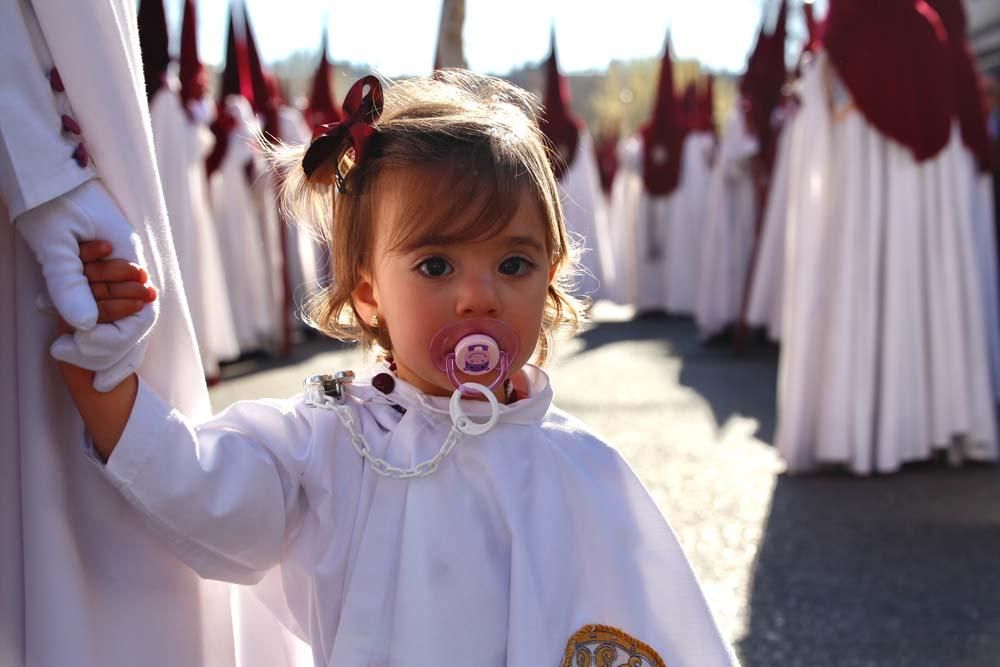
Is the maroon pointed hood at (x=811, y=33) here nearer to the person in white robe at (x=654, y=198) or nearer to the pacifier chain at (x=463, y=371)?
the pacifier chain at (x=463, y=371)

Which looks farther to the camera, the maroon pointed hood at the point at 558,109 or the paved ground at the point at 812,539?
the maroon pointed hood at the point at 558,109

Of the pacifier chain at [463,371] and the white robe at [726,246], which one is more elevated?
the pacifier chain at [463,371]

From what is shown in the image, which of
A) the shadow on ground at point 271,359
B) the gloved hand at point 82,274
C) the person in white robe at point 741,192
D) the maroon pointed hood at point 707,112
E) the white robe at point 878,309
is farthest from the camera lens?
the maroon pointed hood at point 707,112

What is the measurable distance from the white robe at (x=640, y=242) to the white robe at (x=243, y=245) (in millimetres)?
4325

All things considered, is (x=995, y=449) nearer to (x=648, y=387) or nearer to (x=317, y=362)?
(x=648, y=387)

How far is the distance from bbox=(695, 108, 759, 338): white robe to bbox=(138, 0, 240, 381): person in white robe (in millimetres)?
3558

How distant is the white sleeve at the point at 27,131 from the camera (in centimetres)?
105

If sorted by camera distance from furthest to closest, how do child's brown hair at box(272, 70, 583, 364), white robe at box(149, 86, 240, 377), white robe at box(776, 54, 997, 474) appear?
white robe at box(149, 86, 240, 377)
white robe at box(776, 54, 997, 474)
child's brown hair at box(272, 70, 583, 364)

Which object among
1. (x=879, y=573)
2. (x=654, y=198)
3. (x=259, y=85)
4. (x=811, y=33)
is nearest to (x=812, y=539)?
(x=879, y=573)

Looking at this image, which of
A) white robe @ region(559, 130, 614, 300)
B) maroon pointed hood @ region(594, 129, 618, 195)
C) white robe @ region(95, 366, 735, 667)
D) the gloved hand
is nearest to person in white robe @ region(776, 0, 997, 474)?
white robe @ region(95, 366, 735, 667)

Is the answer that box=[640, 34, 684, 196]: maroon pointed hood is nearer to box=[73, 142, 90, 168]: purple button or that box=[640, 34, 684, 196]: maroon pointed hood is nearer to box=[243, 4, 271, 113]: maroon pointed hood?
box=[243, 4, 271, 113]: maroon pointed hood

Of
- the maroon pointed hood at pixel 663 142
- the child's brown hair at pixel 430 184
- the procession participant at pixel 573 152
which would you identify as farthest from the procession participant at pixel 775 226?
the child's brown hair at pixel 430 184

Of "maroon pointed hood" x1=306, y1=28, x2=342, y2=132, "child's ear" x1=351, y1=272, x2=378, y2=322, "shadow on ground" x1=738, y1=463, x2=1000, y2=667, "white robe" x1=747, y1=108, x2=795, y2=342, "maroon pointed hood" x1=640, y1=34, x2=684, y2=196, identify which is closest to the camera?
"child's ear" x1=351, y1=272, x2=378, y2=322

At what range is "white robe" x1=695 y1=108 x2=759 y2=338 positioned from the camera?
298 inches
